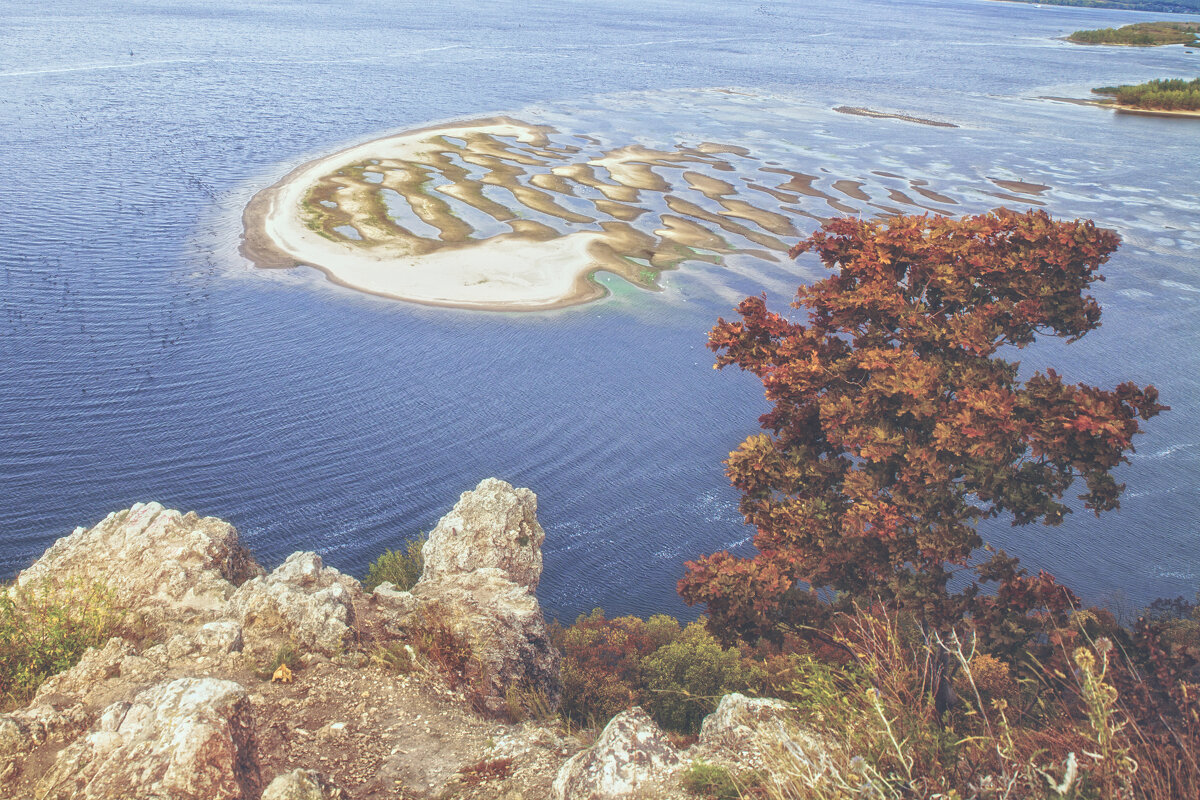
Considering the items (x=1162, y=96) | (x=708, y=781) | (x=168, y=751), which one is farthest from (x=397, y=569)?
(x=1162, y=96)

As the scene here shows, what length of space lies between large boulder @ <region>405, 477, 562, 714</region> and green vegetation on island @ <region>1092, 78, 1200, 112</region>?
11329cm

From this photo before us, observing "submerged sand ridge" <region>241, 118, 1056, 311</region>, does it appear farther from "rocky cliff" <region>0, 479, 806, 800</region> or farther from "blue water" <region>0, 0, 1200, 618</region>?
"rocky cliff" <region>0, 479, 806, 800</region>

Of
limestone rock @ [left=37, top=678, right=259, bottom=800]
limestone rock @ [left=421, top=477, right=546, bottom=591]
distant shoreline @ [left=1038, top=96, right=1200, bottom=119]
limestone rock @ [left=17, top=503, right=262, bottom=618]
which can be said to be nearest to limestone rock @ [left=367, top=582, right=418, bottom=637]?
limestone rock @ [left=421, top=477, right=546, bottom=591]

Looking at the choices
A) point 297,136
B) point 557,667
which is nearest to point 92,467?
point 557,667

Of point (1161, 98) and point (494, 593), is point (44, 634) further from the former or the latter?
point (1161, 98)

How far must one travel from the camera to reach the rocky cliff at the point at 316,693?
1040 cm

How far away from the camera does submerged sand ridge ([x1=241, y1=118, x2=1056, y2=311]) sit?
46.3 metres

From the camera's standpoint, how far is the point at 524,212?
5612 cm

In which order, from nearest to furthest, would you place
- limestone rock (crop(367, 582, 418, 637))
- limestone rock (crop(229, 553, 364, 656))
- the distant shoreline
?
limestone rock (crop(229, 553, 364, 656)), limestone rock (crop(367, 582, 418, 637)), the distant shoreline

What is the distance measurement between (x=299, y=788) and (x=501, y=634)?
609cm

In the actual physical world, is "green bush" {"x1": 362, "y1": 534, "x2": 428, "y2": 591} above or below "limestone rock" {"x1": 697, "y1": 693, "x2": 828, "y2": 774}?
below

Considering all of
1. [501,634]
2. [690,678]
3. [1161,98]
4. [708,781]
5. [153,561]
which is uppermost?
[708,781]

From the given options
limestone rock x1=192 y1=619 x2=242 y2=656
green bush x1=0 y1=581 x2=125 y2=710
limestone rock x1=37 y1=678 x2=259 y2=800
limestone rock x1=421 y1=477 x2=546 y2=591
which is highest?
limestone rock x1=37 y1=678 x2=259 y2=800

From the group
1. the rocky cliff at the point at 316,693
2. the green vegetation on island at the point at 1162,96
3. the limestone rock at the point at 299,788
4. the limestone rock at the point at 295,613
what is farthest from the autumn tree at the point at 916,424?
the green vegetation on island at the point at 1162,96
